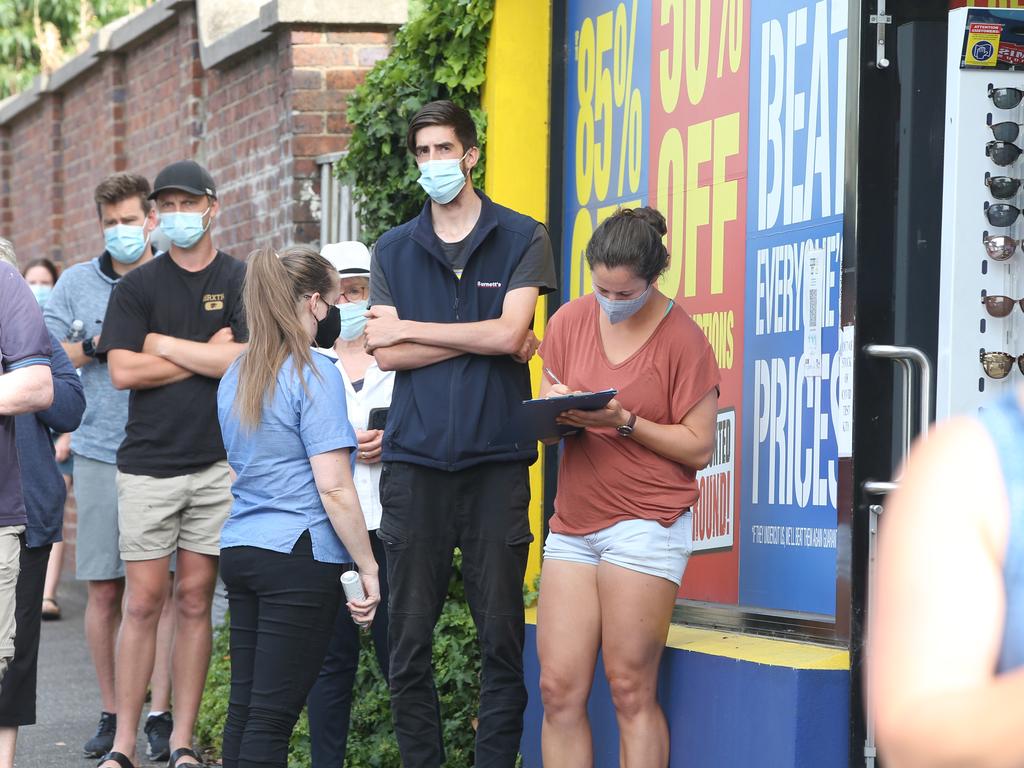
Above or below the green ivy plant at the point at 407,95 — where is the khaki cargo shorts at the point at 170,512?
below

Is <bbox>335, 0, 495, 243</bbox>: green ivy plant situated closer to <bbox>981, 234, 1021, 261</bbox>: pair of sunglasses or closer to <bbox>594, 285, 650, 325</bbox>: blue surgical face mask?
<bbox>594, 285, 650, 325</bbox>: blue surgical face mask

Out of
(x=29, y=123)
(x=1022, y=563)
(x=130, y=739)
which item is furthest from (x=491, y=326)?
(x=29, y=123)

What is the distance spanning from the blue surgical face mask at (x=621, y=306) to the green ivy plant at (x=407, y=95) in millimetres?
1752

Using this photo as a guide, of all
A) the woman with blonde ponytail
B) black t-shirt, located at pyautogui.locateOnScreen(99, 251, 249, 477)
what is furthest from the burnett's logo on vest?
the woman with blonde ponytail

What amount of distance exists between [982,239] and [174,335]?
3.38m

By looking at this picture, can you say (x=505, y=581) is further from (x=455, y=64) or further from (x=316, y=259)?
(x=455, y=64)

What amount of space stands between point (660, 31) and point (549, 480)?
1758 millimetres

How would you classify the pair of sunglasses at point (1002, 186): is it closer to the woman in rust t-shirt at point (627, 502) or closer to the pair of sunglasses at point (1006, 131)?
the pair of sunglasses at point (1006, 131)

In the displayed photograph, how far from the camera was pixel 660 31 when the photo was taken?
5.67 m

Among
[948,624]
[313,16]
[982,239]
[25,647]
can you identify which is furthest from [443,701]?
[948,624]

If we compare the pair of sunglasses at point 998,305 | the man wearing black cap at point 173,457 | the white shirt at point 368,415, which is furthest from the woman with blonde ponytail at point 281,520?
the pair of sunglasses at point 998,305

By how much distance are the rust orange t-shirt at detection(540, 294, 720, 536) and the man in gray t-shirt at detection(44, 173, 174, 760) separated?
2.60 meters

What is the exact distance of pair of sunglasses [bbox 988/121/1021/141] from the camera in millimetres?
3893

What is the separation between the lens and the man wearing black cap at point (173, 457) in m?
6.06
